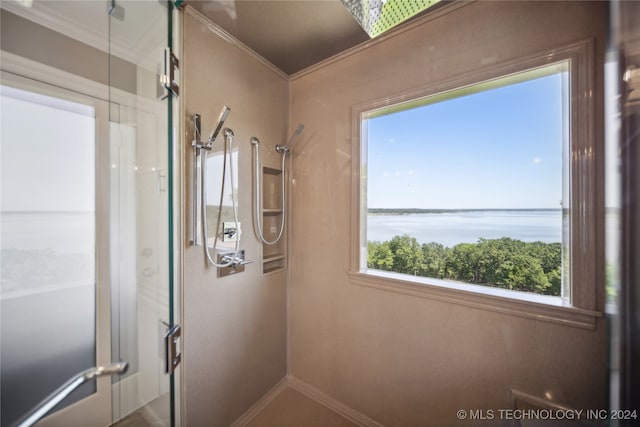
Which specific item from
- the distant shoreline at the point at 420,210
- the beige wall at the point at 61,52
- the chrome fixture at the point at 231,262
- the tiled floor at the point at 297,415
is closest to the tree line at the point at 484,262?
the distant shoreline at the point at 420,210

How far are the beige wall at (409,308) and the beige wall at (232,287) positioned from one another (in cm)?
21

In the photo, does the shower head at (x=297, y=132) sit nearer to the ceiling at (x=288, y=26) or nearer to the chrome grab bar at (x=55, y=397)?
the ceiling at (x=288, y=26)

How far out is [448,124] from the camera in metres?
1.28

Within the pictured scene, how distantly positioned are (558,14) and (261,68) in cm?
158

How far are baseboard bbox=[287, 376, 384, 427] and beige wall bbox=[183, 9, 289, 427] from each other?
0.47 feet

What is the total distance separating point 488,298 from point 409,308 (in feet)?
1.31

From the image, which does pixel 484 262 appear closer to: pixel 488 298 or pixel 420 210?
pixel 488 298

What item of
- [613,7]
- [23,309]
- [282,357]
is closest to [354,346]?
[282,357]

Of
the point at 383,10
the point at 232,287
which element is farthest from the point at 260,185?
the point at 383,10

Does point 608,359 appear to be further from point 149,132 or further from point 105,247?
point 105,247

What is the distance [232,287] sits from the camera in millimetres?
1423

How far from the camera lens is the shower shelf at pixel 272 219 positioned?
1691 mm

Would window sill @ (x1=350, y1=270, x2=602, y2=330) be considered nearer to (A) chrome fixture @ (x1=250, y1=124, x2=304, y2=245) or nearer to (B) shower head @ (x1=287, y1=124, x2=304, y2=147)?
(A) chrome fixture @ (x1=250, y1=124, x2=304, y2=245)

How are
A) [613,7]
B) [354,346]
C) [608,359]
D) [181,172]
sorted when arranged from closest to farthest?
1. [613,7]
2. [608,359]
3. [181,172]
4. [354,346]
